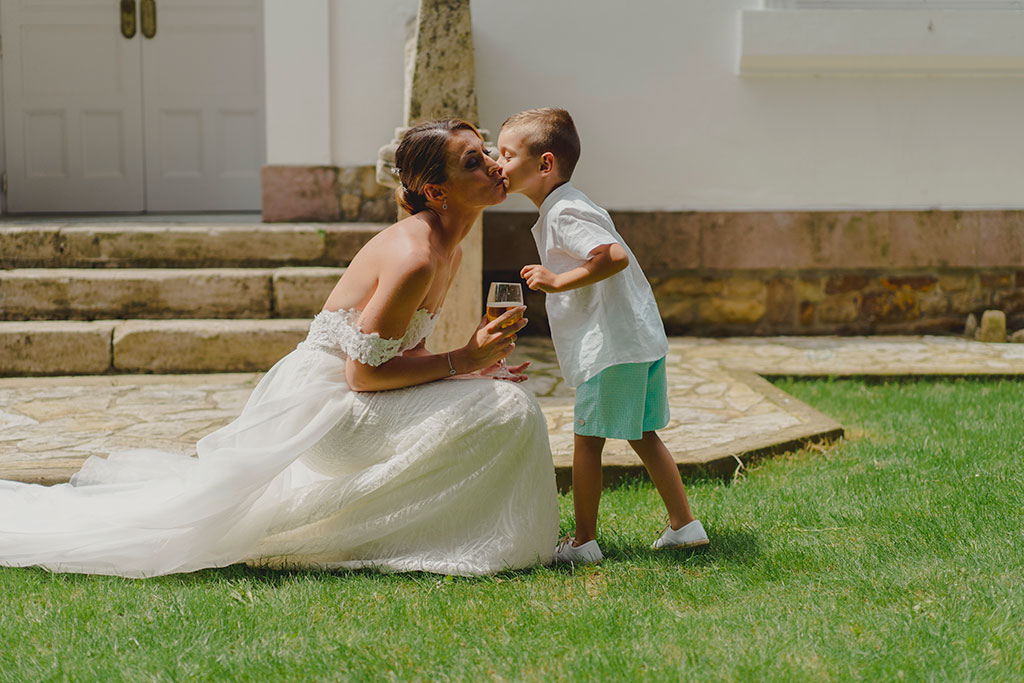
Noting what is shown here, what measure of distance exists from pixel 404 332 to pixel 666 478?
0.85 m

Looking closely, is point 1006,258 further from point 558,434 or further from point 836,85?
point 558,434

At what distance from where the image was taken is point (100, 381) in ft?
18.0

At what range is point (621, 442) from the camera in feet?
13.8

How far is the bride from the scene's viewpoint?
2928 mm

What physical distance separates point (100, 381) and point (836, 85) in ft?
15.9

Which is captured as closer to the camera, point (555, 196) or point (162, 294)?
point (555, 196)

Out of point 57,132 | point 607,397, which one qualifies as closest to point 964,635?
point 607,397

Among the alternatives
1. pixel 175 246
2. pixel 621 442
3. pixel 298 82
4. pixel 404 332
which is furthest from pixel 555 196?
pixel 298 82

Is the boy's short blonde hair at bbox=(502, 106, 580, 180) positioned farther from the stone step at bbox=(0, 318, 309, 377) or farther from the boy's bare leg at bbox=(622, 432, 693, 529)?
the stone step at bbox=(0, 318, 309, 377)

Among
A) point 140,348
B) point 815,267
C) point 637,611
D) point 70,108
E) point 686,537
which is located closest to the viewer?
point 637,611

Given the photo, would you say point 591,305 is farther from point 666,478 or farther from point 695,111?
point 695,111

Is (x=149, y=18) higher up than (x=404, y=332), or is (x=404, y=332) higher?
(x=149, y=18)

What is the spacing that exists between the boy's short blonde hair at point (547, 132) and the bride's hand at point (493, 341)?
0.45 meters

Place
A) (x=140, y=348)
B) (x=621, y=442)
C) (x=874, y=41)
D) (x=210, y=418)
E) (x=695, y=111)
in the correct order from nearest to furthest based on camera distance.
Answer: (x=621, y=442)
(x=210, y=418)
(x=140, y=348)
(x=874, y=41)
(x=695, y=111)
